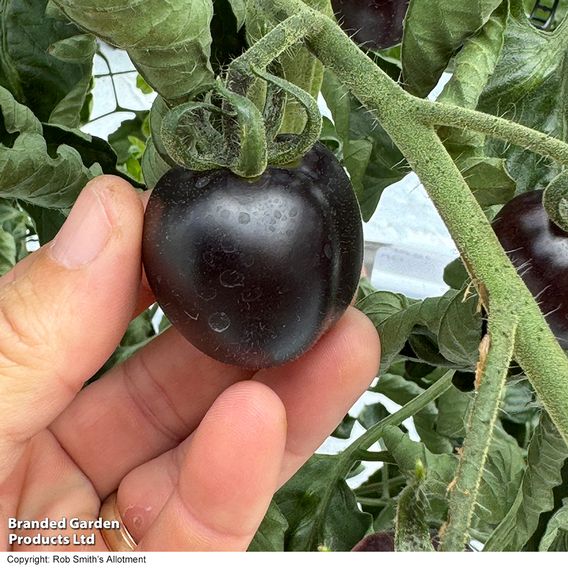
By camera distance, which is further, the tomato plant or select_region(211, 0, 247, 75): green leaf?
select_region(211, 0, 247, 75): green leaf

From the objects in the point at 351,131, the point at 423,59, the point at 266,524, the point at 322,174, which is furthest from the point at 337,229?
the point at 266,524

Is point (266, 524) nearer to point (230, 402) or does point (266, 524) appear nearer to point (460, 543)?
point (230, 402)

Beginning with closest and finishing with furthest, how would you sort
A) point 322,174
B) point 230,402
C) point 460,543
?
point 460,543 → point 322,174 → point 230,402

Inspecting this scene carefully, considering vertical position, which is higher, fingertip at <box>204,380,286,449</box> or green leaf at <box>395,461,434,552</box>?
green leaf at <box>395,461,434,552</box>

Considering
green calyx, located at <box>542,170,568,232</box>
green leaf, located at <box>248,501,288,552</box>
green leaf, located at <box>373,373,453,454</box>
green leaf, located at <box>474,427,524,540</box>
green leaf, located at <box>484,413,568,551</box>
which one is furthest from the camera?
green leaf, located at <box>373,373,453,454</box>

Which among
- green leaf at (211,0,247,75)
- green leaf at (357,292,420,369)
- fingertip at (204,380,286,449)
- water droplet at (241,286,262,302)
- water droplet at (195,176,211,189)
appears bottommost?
green leaf at (357,292,420,369)

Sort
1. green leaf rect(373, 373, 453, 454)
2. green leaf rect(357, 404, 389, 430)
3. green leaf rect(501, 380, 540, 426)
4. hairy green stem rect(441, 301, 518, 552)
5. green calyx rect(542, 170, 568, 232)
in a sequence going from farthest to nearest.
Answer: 1. green leaf rect(357, 404, 389, 430)
2. green leaf rect(373, 373, 453, 454)
3. green leaf rect(501, 380, 540, 426)
4. green calyx rect(542, 170, 568, 232)
5. hairy green stem rect(441, 301, 518, 552)

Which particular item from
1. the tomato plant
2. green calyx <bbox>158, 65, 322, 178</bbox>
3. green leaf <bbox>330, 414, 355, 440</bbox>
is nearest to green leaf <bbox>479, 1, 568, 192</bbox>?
the tomato plant

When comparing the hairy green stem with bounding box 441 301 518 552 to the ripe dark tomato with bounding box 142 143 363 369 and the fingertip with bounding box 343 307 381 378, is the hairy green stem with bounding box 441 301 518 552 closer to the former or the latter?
the ripe dark tomato with bounding box 142 143 363 369
